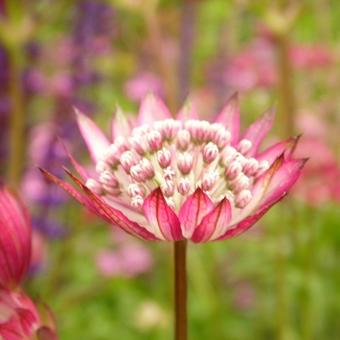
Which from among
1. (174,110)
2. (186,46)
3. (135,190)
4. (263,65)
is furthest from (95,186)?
(263,65)

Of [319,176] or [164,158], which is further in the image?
[319,176]

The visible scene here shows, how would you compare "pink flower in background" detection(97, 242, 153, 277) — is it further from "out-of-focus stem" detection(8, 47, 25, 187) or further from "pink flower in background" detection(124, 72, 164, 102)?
"out-of-focus stem" detection(8, 47, 25, 187)

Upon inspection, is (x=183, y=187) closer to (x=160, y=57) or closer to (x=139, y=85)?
(x=160, y=57)

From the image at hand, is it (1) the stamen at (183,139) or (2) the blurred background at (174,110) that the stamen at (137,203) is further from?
(2) the blurred background at (174,110)

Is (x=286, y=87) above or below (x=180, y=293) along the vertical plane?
above

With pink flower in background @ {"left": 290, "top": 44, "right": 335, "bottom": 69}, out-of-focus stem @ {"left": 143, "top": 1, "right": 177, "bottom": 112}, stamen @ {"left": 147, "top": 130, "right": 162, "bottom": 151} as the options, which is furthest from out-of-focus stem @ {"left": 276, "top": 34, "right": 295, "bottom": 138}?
stamen @ {"left": 147, "top": 130, "right": 162, "bottom": 151}

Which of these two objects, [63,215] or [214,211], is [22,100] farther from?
[214,211]

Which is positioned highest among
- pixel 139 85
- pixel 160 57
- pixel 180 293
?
pixel 139 85
